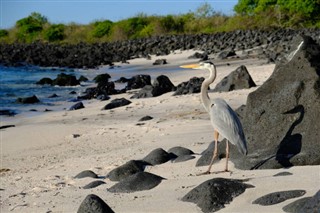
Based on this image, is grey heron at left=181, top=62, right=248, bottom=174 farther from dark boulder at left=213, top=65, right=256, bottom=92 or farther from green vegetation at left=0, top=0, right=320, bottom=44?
green vegetation at left=0, top=0, right=320, bottom=44

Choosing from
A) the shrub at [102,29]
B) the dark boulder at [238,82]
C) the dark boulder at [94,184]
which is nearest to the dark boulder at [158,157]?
the dark boulder at [94,184]

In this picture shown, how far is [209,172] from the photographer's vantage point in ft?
22.5

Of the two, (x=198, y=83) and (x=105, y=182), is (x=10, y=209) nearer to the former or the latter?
(x=105, y=182)

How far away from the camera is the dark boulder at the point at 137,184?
653 centimetres

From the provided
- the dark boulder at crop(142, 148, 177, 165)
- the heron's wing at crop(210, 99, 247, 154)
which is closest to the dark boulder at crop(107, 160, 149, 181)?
the dark boulder at crop(142, 148, 177, 165)

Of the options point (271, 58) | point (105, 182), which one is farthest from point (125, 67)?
point (105, 182)

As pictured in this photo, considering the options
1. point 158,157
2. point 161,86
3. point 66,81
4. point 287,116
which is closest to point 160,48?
point 66,81

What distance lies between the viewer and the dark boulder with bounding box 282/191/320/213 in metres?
4.46

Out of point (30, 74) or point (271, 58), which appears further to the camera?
point (30, 74)

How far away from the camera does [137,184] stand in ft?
21.5

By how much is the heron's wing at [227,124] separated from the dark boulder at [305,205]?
1.46 m

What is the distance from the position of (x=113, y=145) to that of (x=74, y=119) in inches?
148

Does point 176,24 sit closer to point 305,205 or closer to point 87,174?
point 87,174

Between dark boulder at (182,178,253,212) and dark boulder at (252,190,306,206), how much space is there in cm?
26
